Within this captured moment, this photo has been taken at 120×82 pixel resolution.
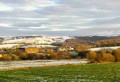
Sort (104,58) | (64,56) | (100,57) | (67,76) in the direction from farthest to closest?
(64,56) < (100,57) < (104,58) < (67,76)

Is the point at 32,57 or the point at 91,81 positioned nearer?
the point at 91,81

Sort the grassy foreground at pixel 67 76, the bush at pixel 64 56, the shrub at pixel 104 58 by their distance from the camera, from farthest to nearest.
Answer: the bush at pixel 64 56 < the shrub at pixel 104 58 < the grassy foreground at pixel 67 76

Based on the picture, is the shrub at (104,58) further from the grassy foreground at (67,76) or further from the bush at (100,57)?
the grassy foreground at (67,76)

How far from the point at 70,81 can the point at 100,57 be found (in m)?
60.8

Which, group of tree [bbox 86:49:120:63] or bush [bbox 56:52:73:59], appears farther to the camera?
bush [bbox 56:52:73:59]

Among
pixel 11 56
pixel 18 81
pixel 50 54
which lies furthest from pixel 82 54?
pixel 18 81

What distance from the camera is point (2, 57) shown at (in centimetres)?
12606

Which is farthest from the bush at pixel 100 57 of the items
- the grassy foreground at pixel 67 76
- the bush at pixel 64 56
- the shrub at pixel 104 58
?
the grassy foreground at pixel 67 76

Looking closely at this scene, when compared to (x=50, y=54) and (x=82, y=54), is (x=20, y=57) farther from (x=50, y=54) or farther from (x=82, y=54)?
(x=82, y=54)

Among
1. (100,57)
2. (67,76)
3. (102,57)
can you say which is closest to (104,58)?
(102,57)

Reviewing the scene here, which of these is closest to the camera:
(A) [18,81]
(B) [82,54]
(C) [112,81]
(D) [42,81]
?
(C) [112,81]

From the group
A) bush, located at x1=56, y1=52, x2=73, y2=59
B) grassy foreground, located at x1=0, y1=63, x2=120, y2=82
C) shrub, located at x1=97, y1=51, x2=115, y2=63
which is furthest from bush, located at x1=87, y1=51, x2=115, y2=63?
grassy foreground, located at x1=0, y1=63, x2=120, y2=82

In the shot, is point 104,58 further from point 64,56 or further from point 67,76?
point 67,76

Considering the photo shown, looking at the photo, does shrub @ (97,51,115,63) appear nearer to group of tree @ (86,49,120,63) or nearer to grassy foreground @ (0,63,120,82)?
group of tree @ (86,49,120,63)
